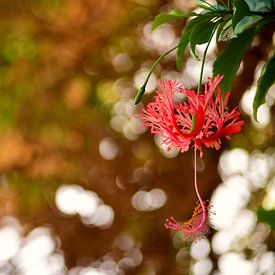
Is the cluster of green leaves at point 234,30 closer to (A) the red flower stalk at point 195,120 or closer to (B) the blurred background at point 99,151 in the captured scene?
(A) the red flower stalk at point 195,120

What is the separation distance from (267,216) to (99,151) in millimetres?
1476

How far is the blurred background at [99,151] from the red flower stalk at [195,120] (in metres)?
1.29

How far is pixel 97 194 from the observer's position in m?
2.00

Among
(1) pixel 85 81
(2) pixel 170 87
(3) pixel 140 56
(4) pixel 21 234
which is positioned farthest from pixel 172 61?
(2) pixel 170 87

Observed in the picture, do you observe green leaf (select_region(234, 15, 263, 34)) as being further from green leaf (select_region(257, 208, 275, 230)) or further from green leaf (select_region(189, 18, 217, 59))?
green leaf (select_region(257, 208, 275, 230))

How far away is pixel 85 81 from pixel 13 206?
1.57ft

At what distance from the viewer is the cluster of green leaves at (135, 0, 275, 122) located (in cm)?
54

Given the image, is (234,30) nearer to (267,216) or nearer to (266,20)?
(266,20)

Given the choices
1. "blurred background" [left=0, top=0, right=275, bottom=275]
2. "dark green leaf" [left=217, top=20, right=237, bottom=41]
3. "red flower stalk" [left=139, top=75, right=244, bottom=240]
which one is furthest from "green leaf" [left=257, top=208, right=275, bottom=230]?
"blurred background" [left=0, top=0, right=275, bottom=275]

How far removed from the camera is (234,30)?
545 millimetres

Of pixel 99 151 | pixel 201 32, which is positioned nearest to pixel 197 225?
pixel 201 32

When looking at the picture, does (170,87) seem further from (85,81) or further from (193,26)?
(85,81)

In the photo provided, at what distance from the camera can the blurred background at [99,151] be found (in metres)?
1.96

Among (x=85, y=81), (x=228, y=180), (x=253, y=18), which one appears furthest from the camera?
(x=85, y=81)
